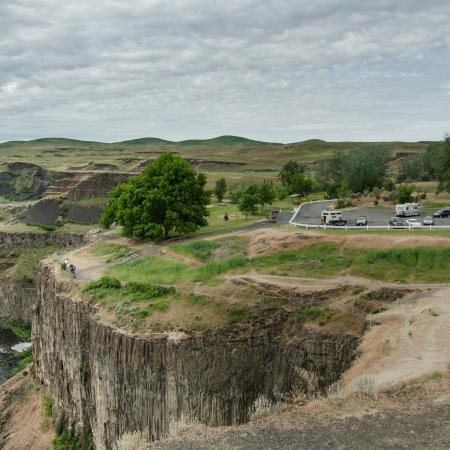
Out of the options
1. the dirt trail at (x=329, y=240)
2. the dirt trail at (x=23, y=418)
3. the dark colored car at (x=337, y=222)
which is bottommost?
the dirt trail at (x=23, y=418)

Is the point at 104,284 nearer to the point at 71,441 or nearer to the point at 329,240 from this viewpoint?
the point at 71,441

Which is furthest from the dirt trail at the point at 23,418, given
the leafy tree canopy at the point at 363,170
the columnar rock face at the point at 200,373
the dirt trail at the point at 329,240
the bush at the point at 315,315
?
the leafy tree canopy at the point at 363,170

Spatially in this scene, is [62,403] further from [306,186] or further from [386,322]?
[306,186]

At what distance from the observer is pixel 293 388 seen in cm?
3133

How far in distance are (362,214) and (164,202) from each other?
19.9 meters

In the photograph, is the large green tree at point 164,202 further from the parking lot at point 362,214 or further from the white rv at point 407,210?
the white rv at point 407,210

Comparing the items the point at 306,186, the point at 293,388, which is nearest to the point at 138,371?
the point at 293,388

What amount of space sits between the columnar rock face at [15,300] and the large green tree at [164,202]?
98.8ft

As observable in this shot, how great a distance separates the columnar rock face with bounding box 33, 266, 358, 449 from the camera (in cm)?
3127

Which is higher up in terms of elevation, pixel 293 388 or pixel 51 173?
pixel 51 173

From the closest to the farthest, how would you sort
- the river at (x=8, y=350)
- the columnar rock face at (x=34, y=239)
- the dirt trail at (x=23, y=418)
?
the dirt trail at (x=23, y=418) → the river at (x=8, y=350) → the columnar rock face at (x=34, y=239)

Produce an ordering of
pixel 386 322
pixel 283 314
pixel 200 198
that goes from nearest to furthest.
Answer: pixel 386 322, pixel 283 314, pixel 200 198

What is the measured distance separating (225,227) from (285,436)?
36.1m

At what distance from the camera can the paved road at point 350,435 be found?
57.8 feet
